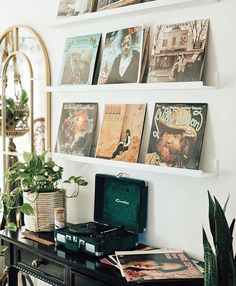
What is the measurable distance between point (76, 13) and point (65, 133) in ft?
1.96

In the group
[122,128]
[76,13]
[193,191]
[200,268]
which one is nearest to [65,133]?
[122,128]

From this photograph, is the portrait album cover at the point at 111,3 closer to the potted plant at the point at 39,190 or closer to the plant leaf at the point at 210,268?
the potted plant at the point at 39,190

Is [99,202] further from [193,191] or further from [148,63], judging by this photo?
[148,63]

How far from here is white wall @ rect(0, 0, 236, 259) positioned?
1.99 m

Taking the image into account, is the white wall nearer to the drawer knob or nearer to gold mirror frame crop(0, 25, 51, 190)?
gold mirror frame crop(0, 25, 51, 190)

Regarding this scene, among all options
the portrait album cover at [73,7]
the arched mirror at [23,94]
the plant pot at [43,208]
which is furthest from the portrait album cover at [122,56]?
the plant pot at [43,208]

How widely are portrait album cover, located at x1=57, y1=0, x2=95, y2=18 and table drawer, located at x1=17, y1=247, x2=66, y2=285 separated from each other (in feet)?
3.83

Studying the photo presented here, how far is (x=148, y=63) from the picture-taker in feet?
7.43

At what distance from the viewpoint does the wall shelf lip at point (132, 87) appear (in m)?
2.00

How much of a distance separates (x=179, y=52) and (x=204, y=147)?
1.31 feet

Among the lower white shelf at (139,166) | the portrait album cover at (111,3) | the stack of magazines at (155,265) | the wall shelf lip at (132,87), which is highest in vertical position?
the portrait album cover at (111,3)

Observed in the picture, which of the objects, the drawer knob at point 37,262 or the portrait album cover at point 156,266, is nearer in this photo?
the portrait album cover at point 156,266

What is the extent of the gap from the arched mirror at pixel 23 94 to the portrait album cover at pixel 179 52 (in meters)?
0.79

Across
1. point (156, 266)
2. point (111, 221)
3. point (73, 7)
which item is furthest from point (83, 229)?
point (73, 7)
